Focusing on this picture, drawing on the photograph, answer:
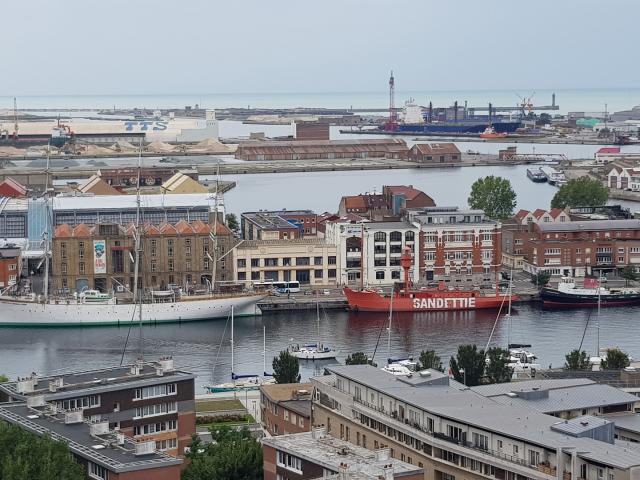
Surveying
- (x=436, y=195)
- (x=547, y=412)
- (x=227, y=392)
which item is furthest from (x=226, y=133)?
(x=547, y=412)

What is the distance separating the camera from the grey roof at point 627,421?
38.0 ft

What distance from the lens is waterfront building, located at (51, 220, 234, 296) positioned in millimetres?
26172

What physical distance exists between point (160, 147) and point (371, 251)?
Result: 146 feet

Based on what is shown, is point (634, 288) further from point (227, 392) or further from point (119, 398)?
point (119, 398)

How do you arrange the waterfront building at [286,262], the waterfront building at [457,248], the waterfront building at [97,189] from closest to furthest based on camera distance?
1. the waterfront building at [286,262]
2. the waterfront building at [457,248]
3. the waterfront building at [97,189]

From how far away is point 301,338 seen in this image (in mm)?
22094

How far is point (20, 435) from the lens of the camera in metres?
10.7

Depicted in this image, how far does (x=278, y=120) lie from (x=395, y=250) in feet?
287

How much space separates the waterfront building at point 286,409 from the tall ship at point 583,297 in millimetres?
10935

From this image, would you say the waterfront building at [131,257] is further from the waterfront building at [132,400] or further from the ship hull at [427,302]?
the waterfront building at [132,400]

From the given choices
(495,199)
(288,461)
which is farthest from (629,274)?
(288,461)

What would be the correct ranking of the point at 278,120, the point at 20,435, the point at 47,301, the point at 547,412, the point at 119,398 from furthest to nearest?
1. the point at 278,120
2. the point at 47,301
3. the point at 119,398
4. the point at 547,412
5. the point at 20,435

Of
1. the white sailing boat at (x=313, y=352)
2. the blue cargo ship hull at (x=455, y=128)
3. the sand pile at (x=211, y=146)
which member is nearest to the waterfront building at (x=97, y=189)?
the white sailing boat at (x=313, y=352)

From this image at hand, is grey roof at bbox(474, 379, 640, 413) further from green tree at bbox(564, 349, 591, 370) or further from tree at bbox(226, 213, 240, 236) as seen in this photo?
tree at bbox(226, 213, 240, 236)
